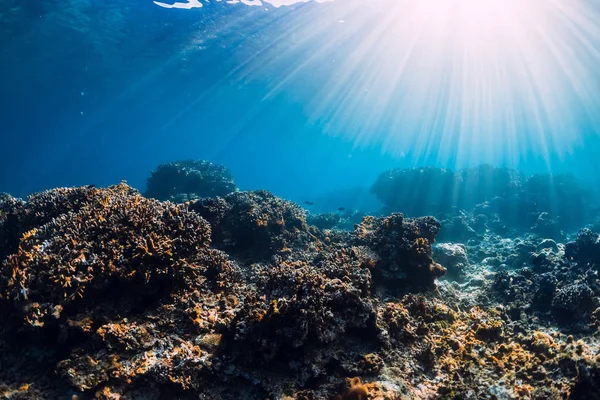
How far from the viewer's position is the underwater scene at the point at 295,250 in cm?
421

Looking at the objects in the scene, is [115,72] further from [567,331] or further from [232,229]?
[567,331]

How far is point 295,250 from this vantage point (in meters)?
10.6

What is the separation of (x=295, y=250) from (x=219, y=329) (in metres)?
5.92

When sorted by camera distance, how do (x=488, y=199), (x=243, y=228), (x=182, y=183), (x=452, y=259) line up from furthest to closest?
1. (x=488, y=199)
2. (x=182, y=183)
3. (x=452, y=259)
4. (x=243, y=228)

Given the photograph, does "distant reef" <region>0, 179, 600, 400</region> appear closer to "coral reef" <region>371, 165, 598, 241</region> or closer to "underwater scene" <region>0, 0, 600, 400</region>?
"underwater scene" <region>0, 0, 600, 400</region>

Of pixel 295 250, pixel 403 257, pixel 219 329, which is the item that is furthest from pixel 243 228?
pixel 219 329

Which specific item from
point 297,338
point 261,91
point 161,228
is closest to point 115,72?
point 261,91

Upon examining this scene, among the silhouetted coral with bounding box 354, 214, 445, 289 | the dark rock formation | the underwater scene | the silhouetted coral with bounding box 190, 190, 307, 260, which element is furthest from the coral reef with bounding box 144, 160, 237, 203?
the silhouetted coral with bounding box 354, 214, 445, 289

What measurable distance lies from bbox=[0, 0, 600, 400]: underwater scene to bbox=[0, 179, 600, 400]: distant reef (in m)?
0.03

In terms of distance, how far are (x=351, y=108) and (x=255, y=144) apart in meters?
79.7

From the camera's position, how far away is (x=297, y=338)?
424cm

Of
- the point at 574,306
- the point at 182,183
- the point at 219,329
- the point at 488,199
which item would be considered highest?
the point at 219,329

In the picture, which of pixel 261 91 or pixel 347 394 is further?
pixel 261 91

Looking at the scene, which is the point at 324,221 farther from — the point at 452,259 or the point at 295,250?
the point at 295,250
